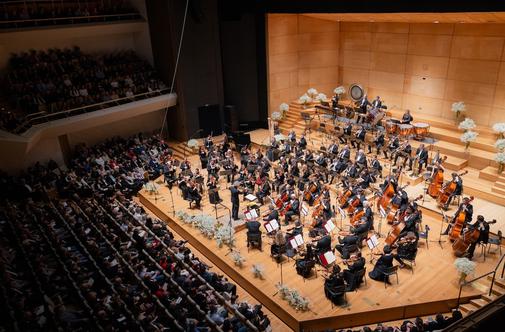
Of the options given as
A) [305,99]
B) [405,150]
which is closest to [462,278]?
[405,150]

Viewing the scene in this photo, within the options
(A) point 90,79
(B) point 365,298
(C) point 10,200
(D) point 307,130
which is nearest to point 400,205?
(B) point 365,298

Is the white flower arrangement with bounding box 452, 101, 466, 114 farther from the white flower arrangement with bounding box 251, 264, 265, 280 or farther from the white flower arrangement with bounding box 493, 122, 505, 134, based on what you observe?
the white flower arrangement with bounding box 251, 264, 265, 280

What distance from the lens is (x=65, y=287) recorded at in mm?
9000

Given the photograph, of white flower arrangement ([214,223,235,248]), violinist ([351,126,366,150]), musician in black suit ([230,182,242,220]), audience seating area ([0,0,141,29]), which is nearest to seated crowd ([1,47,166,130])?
audience seating area ([0,0,141,29])

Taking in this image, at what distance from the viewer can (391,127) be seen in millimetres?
16297

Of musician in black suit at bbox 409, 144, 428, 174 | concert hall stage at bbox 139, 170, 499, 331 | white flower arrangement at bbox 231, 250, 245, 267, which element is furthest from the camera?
musician in black suit at bbox 409, 144, 428, 174

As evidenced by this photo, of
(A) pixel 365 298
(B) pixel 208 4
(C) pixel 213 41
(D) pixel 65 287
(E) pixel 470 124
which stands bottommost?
(A) pixel 365 298

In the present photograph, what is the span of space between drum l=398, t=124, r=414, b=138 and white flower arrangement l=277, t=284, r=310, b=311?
8.59 meters

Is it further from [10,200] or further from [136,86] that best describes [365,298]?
[136,86]

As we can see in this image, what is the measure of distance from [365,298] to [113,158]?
466 inches

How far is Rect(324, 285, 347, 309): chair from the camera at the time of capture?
9.38 m

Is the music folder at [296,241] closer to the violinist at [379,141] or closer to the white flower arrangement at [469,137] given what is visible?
the violinist at [379,141]

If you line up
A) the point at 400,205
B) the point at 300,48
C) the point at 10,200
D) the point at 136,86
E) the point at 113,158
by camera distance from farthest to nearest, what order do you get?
1. the point at 300,48
2. the point at 136,86
3. the point at 113,158
4. the point at 10,200
5. the point at 400,205

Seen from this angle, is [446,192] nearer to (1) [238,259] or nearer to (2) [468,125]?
(2) [468,125]
